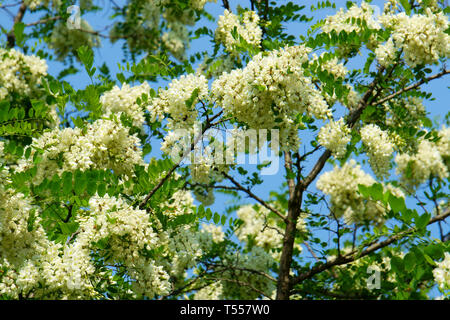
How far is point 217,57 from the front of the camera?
5.40 metres

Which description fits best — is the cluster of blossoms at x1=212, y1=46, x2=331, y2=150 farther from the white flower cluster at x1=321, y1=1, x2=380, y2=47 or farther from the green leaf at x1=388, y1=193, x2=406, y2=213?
the white flower cluster at x1=321, y1=1, x2=380, y2=47

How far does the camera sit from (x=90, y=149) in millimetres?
3430

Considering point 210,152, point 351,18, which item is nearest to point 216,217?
point 210,152

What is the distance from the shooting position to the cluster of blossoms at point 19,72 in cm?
579

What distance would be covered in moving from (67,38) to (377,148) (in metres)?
6.16

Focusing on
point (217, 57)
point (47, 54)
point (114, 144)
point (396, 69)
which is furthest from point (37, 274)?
point (47, 54)

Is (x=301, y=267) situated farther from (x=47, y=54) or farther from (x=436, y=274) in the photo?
(x=47, y=54)

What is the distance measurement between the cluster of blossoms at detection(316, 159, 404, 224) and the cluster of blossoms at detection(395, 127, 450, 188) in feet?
1.66

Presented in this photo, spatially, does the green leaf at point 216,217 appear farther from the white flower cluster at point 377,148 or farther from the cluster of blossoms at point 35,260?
the white flower cluster at point 377,148

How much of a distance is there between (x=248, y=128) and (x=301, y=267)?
275 centimetres

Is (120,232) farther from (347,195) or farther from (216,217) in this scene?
(347,195)

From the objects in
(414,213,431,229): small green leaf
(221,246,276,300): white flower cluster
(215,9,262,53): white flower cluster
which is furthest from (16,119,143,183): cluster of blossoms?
(221,246,276,300): white flower cluster

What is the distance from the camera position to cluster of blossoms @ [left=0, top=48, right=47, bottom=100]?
5785 mm

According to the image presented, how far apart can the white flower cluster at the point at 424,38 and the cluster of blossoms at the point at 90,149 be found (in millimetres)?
2553
